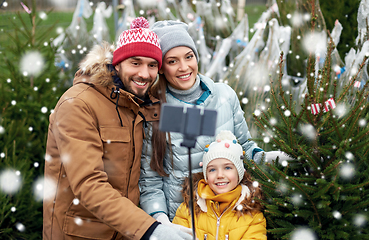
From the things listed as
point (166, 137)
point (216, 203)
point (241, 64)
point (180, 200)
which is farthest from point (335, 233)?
point (241, 64)

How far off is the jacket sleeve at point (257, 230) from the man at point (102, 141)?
2.02ft

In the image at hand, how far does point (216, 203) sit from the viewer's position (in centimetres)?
200

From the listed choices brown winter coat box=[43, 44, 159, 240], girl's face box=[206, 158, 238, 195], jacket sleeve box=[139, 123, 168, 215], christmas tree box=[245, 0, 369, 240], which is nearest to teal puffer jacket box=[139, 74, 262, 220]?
jacket sleeve box=[139, 123, 168, 215]

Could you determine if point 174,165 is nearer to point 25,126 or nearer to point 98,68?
point 98,68

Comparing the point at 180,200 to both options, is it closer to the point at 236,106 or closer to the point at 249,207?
the point at 249,207

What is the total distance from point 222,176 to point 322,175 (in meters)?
0.58

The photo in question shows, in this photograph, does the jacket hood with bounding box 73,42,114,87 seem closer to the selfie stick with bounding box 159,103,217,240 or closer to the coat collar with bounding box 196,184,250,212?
the coat collar with bounding box 196,184,250,212

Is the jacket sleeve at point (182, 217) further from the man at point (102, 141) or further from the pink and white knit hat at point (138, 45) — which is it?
the pink and white knit hat at point (138, 45)

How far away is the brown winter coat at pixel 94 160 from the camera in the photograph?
166 centimetres

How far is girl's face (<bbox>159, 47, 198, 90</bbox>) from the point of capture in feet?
6.97

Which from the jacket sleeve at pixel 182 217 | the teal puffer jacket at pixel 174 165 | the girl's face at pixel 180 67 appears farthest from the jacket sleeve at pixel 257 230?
the girl's face at pixel 180 67

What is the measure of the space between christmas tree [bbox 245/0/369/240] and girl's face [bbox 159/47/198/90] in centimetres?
68

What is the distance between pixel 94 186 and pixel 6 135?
6.10 feet

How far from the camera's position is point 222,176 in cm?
199
